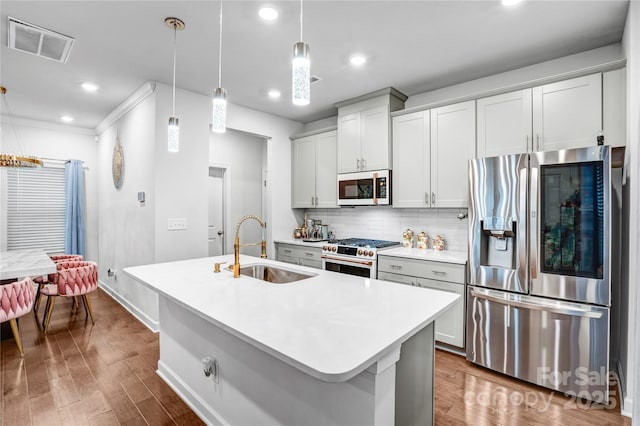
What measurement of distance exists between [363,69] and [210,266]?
2343mm

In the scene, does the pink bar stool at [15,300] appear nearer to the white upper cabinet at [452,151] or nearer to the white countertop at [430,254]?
the white countertop at [430,254]

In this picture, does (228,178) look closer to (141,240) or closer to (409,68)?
(141,240)

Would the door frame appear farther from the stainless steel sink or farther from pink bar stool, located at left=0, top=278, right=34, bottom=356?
the stainless steel sink

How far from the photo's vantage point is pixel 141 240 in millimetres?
3643

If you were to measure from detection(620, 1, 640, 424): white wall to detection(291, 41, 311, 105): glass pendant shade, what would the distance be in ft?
6.40

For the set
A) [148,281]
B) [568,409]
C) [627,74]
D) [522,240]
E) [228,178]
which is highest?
[627,74]

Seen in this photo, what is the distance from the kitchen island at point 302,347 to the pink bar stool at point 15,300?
4.84 ft

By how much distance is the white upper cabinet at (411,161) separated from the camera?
3373mm

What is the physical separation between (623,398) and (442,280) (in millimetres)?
1360

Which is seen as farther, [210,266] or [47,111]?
[47,111]

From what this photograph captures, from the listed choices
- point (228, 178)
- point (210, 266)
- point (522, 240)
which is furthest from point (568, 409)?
point (228, 178)

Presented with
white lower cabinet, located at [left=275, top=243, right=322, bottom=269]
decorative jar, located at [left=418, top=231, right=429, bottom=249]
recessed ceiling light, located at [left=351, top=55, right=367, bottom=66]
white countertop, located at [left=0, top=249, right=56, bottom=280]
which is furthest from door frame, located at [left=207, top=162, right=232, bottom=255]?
decorative jar, located at [left=418, top=231, right=429, bottom=249]

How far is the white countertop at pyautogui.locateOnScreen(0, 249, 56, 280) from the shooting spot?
2.92 m

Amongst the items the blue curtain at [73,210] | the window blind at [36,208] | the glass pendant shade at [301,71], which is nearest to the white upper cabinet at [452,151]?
the glass pendant shade at [301,71]
